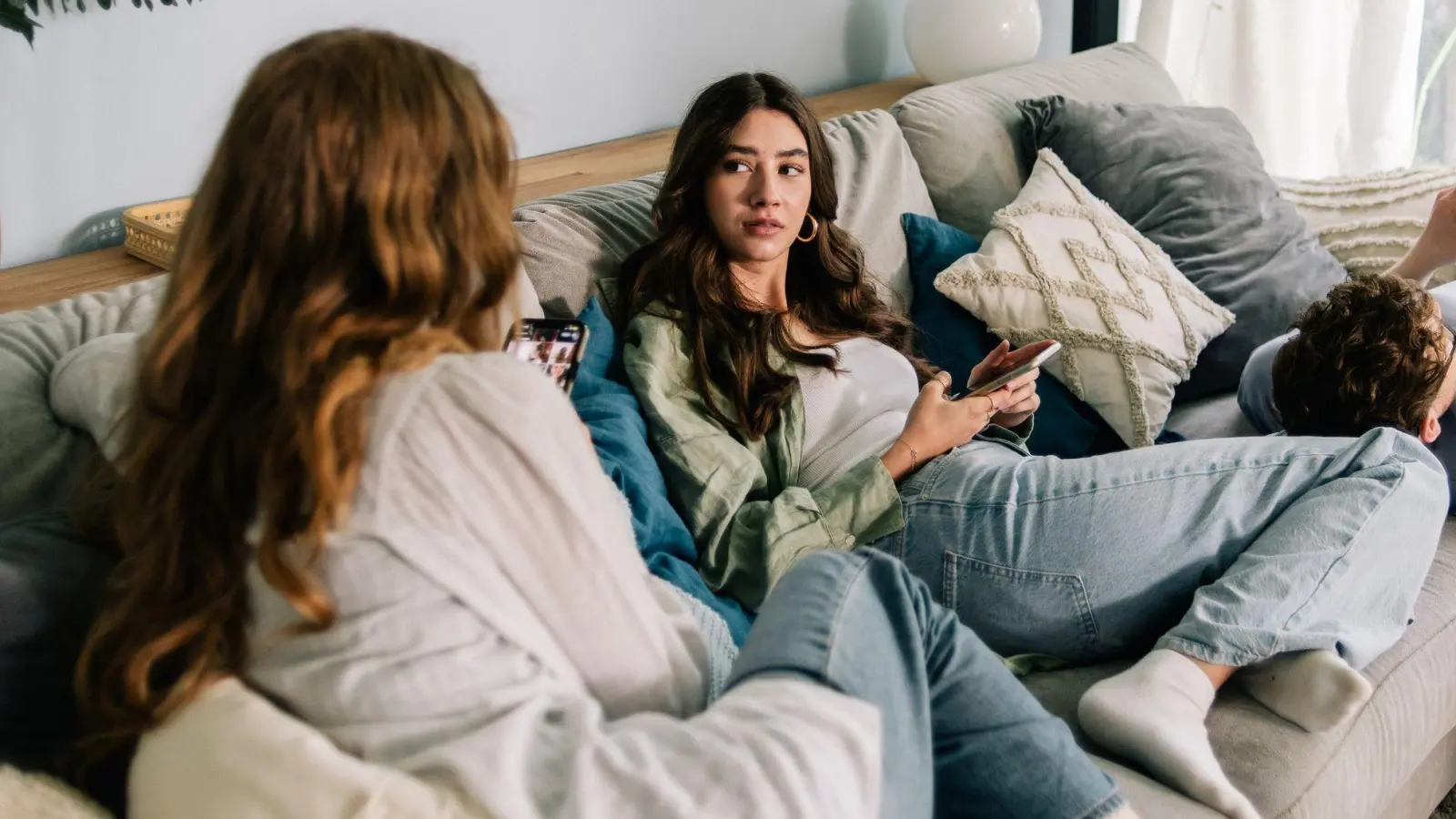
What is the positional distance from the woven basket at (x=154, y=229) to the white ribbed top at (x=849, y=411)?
2.81ft

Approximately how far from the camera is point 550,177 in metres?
2.28

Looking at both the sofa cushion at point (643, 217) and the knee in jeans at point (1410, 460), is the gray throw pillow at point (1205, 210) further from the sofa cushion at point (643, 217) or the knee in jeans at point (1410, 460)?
the knee in jeans at point (1410, 460)

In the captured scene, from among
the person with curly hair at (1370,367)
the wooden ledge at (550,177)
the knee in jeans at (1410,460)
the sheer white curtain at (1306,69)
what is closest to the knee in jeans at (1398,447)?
the knee in jeans at (1410,460)

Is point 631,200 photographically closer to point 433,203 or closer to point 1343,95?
point 433,203

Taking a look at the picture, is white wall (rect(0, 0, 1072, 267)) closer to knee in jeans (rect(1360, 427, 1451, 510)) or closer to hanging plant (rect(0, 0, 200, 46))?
hanging plant (rect(0, 0, 200, 46))

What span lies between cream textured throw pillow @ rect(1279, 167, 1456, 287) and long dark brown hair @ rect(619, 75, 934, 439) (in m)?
1.05

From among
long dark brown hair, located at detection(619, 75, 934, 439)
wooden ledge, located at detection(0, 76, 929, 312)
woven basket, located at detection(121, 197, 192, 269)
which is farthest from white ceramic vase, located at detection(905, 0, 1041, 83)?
woven basket, located at detection(121, 197, 192, 269)

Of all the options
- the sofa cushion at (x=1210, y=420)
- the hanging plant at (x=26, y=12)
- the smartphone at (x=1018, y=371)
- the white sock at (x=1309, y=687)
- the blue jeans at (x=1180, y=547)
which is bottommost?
the sofa cushion at (x=1210, y=420)

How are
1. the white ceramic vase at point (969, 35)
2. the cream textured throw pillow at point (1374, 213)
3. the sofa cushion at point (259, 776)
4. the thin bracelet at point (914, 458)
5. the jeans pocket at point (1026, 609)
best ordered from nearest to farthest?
the sofa cushion at point (259, 776), the jeans pocket at point (1026, 609), the thin bracelet at point (914, 458), the cream textured throw pillow at point (1374, 213), the white ceramic vase at point (969, 35)

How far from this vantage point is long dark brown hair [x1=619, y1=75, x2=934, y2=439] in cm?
166

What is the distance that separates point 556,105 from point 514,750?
188 centimetres

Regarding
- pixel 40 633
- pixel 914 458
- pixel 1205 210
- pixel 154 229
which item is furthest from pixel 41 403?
pixel 1205 210

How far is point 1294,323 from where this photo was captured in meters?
1.90

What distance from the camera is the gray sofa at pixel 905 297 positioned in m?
1.21
